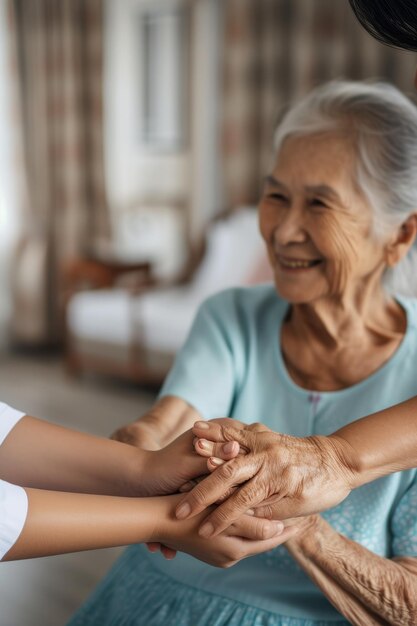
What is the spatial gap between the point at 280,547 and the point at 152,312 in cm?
312

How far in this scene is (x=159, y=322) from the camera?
4238 millimetres

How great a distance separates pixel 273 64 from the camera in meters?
4.66

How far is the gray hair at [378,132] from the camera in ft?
4.34

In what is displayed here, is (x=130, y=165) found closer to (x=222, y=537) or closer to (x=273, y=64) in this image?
(x=273, y=64)

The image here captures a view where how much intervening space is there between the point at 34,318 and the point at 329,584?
15.3ft

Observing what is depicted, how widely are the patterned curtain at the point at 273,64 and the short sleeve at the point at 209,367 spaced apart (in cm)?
329

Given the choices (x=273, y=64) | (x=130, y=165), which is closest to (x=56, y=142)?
(x=130, y=165)

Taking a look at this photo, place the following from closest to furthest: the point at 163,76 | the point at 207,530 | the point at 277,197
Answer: the point at 207,530, the point at 277,197, the point at 163,76

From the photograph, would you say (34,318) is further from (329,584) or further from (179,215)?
(329,584)

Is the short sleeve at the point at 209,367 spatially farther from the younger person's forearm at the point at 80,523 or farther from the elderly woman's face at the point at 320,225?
the younger person's forearm at the point at 80,523

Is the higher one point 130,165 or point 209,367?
point 209,367

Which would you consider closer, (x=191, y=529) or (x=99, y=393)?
(x=191, y=529)

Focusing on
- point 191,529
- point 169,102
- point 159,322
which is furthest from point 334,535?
point 169,102

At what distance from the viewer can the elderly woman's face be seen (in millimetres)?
1348
